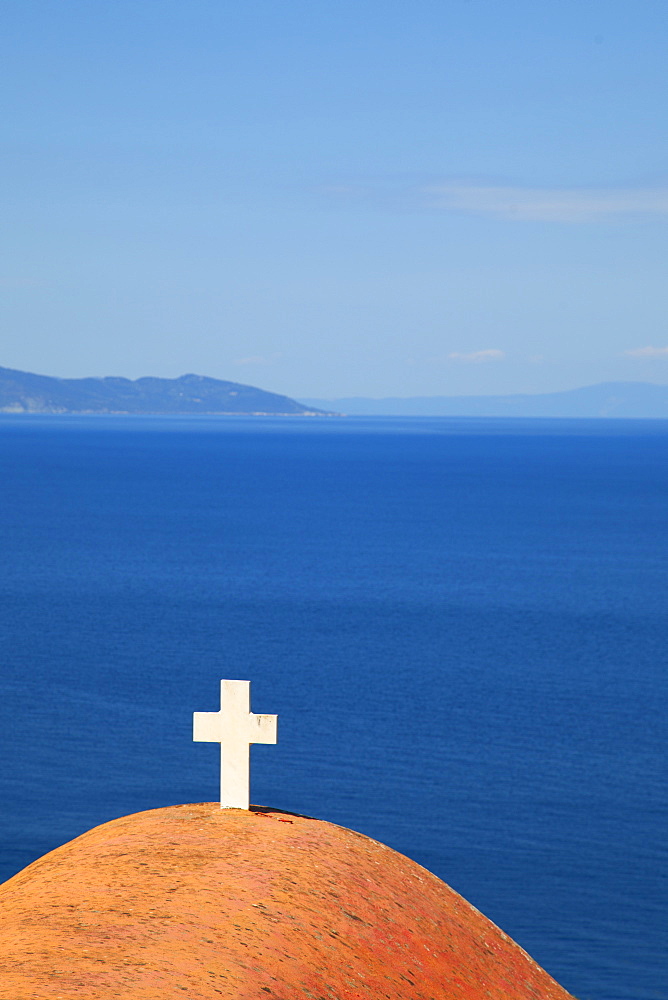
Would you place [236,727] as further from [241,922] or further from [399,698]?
[399,698]

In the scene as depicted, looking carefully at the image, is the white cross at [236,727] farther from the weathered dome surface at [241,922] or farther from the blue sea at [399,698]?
the blue sea at [399,698]

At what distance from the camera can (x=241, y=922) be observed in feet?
20.2

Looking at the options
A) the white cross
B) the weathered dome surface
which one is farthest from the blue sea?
the white cross

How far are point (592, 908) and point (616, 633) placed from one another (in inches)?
1503

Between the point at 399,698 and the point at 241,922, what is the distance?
56.4 m

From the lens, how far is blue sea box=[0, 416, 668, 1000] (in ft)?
143

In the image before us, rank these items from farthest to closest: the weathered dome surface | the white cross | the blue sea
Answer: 1. the blue sea
2. the white cross
3. the weathered dome surface

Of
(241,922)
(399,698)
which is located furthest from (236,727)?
(399,698)

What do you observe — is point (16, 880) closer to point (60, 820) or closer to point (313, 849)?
point (313, 849)

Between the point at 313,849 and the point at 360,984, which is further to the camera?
the point at 313,849

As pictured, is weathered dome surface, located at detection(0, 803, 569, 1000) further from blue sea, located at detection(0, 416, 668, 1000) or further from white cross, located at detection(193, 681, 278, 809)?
blue sea, located at detection(0, 416, 668, 1000)

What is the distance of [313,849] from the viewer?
7.35 metres

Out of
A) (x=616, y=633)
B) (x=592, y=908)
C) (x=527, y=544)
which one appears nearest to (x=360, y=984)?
(x=592, y=908)

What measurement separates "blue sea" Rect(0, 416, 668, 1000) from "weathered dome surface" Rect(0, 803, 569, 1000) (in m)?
30.7
